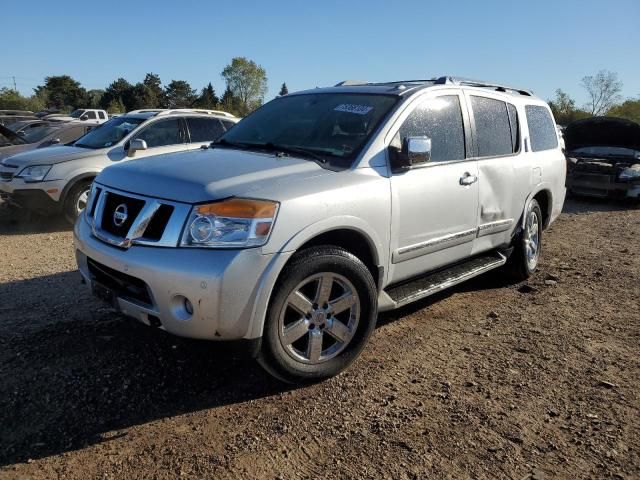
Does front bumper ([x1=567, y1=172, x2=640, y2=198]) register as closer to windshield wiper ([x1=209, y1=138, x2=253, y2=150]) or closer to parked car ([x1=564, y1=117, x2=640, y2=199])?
parked car ([x1=564, y1=117, x2=640, y2=199])

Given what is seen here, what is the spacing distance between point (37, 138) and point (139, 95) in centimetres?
7258

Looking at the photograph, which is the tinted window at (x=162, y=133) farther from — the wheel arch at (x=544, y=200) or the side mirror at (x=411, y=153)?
the side mirror at (x=411, y=153)

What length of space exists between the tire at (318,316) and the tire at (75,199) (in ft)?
18.8

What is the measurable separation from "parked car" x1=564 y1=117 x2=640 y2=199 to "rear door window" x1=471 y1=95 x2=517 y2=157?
768 centimetres

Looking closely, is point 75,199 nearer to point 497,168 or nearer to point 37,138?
point 497,168

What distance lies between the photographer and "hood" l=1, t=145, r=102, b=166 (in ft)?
25.1

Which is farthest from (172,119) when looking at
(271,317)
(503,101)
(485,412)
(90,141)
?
(485,412)

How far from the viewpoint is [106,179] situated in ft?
11.4

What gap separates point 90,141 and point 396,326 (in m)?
6.35

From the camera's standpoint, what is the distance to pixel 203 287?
2.74 m

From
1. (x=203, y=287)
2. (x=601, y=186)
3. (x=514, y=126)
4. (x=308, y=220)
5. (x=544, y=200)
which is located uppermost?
(x=514, y=126)

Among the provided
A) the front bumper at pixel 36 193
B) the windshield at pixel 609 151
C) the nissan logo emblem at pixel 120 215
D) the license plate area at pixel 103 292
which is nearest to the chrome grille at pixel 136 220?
the nissan logo emblem at pixel 120 215

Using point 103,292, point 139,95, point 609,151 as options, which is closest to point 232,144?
point 103,292

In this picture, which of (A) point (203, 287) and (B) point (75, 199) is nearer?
(A) point (203, 287)
